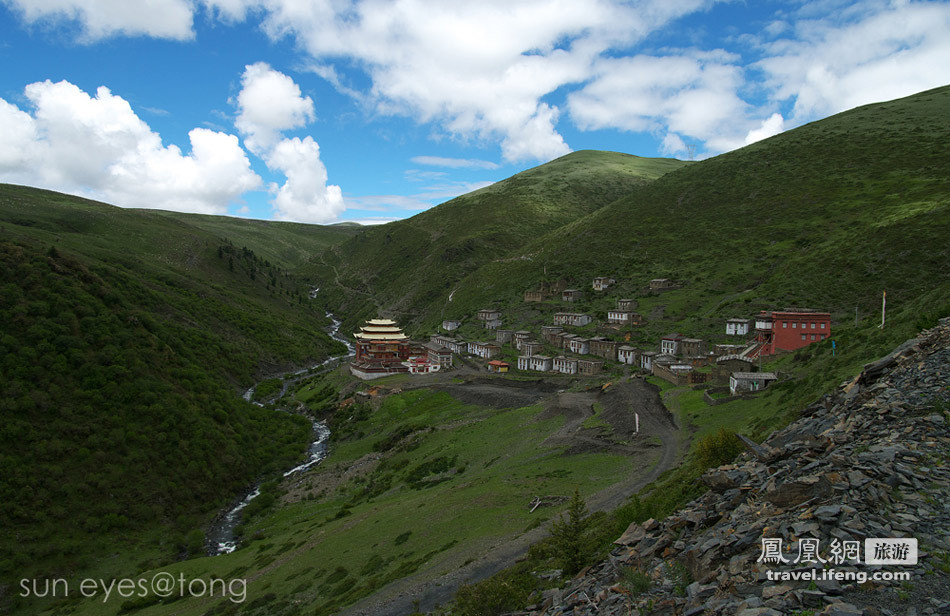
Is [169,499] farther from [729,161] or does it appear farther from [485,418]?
[729,161]

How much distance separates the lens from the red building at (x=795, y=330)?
1759 inches

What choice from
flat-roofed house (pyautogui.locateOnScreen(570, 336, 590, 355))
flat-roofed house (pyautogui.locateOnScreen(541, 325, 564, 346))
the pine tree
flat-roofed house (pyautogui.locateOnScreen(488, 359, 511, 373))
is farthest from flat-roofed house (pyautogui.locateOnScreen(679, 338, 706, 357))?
the pine tree

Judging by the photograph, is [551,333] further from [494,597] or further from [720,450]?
[494,597]

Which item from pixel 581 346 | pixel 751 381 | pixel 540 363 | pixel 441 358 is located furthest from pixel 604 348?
pixel 751 381

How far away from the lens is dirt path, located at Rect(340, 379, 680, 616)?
706 inches

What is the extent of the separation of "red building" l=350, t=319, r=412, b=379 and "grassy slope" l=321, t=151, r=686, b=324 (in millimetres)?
38823

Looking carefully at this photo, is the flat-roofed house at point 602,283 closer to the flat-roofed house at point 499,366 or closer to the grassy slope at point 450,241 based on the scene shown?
the flat-roofed house at point 499,366

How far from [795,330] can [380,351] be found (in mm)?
53595

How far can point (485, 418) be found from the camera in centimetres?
4556

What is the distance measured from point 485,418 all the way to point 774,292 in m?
44.3

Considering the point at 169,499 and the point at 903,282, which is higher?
the point at 903,282

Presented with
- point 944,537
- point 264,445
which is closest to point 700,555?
point 944,537

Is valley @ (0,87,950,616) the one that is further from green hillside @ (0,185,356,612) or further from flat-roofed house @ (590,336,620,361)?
flat-roofed house @ (590,336,620,361)

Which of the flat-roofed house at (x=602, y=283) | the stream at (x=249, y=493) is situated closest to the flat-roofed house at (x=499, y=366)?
the stream at (x=249, y=493)
